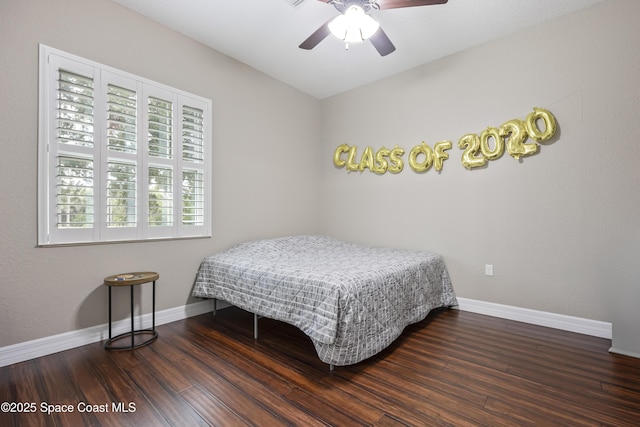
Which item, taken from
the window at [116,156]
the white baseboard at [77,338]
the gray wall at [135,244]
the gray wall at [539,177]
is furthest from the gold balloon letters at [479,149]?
the white baseboard at [77,338]

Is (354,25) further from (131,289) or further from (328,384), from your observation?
(131,289)

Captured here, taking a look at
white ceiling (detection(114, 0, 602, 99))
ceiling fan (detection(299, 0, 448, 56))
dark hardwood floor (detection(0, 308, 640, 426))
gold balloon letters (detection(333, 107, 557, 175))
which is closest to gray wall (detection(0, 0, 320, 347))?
white ceiling (detection(114, 0, 602, 99))

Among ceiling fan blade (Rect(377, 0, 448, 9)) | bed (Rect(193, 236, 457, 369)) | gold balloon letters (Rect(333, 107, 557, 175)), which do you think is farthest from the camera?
gold balloon letters (Rect(333, 107, 557, 175))

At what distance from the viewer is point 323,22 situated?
8.73 feet

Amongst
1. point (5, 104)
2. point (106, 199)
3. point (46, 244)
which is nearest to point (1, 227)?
point (46, 244)

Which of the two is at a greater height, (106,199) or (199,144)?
(199,144)

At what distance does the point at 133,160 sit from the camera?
251cm

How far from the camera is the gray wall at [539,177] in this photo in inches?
92.4

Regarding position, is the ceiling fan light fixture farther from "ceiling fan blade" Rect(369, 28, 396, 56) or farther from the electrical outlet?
the electrical outlet

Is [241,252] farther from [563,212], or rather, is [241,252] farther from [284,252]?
[563,212]

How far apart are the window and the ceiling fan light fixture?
1608 mm

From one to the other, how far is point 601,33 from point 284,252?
344cm

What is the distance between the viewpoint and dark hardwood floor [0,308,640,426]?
Result: 1452mm

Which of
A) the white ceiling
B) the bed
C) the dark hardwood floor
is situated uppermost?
the white ceiling
